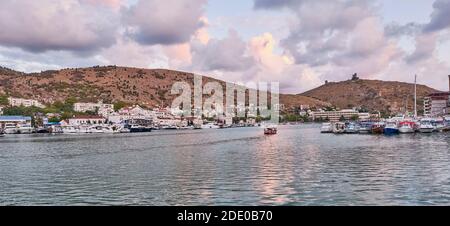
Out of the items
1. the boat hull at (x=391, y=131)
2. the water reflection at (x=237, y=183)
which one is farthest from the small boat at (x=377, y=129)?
the water reflection at (x=237, y=183)

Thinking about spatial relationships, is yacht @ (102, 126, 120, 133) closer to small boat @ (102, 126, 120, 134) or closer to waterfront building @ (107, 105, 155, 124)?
small boat @ (102, 126, 120, 134)

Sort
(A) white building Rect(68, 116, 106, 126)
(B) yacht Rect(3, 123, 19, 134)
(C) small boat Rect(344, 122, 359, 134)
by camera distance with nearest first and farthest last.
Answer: (C) small boat Rect(344, 122, 359, 134)
(B) yacht Rect(3, 123, 19, 134)
(A) white building Rect(68, 116, 106, 126)

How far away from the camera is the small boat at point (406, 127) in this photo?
79.8 meters

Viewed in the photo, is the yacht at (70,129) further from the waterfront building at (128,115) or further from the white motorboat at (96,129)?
the waterfront building at (128,115)

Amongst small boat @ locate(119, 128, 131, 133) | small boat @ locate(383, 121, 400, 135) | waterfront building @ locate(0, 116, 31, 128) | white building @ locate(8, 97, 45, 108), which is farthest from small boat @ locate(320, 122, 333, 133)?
white building @ locate(8, 97, 45, 108)

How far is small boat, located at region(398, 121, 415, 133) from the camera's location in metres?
79.8

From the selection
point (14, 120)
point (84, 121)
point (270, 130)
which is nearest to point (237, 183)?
point (270, 130)

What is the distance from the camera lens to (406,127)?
→ 80.2 m

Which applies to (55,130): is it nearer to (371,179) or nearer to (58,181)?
(58,181)

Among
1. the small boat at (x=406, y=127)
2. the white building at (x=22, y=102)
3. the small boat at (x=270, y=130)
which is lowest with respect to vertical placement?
the small boat at (x=270, y=130)

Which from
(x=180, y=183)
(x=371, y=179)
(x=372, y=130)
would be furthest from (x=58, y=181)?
(x=372, y=130)

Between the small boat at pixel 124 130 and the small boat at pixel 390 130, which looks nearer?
the small boat at pixel 390 130
